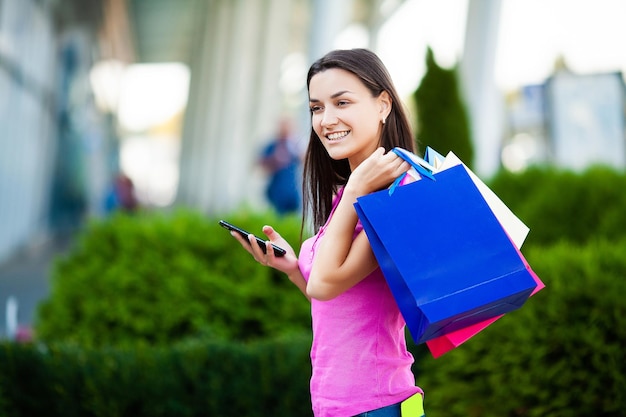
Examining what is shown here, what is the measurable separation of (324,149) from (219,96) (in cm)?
2656

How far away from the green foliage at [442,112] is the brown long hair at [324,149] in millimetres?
6412

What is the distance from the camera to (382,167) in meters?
1.85

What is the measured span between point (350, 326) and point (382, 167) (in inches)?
16.6

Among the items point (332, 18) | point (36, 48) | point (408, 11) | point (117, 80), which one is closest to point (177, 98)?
point (117, 80)

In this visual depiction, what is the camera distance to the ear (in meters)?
2.08

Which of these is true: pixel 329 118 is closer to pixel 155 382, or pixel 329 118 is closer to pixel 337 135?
pixel 337 135

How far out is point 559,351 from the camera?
12.2 feet

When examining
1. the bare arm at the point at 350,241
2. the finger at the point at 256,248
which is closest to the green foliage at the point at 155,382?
the finger at the point at 256,248

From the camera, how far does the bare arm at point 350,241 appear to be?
185cm

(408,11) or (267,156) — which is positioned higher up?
(408,11)

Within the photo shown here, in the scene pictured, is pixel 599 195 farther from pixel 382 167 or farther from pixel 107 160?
pixel 107 160

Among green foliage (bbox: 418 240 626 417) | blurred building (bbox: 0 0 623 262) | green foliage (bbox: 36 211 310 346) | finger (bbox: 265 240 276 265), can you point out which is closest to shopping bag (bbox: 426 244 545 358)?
finger (bbox: 265 240 276 265)

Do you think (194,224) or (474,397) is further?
(194,224)

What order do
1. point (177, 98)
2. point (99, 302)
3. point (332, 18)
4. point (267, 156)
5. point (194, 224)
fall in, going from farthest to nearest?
point (177, 98)
point (332, 18)
point (267, 156)
point (194, 224)
point (99, 302)
